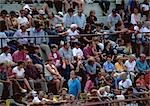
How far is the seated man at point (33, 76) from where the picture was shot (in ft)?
56.4

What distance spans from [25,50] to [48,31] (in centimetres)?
177

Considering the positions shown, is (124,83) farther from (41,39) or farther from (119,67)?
(41,39)

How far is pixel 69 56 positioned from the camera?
60.7 feet

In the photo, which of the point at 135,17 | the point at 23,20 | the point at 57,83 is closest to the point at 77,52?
the point at 57,83

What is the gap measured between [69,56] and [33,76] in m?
1.60

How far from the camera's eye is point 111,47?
779 inches

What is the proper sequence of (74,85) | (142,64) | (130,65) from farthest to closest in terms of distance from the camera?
(142,64)
(130,65)
(74,85)

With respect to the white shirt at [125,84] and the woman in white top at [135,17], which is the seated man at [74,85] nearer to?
the white shirt at [125,84]

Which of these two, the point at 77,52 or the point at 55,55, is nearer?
the point at 55,55

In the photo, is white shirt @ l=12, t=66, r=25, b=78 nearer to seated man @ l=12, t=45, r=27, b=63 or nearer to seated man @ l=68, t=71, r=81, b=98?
A: seated man @ l=12, t=45, r=27, b=63

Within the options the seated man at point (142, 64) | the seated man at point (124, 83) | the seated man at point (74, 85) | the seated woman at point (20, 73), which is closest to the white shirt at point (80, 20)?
the seated man at point (142, 64)

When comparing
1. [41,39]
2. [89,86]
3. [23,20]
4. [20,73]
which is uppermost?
[23,20]

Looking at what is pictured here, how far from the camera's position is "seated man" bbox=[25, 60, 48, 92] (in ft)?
56.4

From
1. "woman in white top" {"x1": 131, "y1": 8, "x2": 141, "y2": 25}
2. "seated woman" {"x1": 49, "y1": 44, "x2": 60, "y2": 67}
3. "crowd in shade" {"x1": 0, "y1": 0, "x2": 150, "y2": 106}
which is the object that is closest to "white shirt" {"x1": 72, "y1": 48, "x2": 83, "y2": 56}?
"crowd in shade" {"x1": 0, "y1": 0, "x2": 150, "y2": 106}
